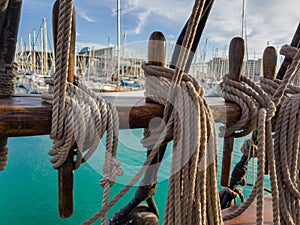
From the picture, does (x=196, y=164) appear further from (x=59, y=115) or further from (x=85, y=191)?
(x=85, y=191)

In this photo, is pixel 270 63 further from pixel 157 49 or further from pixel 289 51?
pixel 157 49

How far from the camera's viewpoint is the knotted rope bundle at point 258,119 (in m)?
0.65

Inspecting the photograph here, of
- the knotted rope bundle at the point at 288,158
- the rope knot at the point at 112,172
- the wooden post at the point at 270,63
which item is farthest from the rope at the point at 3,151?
the wooden post at the point at 270,63

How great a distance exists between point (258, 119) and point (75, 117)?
496mm

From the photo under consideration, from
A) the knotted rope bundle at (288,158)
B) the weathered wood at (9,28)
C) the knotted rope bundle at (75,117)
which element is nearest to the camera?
the knotted rope bundle at (75,117)

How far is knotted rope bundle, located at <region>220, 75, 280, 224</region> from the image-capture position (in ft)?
2.14

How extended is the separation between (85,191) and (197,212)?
3.55 m

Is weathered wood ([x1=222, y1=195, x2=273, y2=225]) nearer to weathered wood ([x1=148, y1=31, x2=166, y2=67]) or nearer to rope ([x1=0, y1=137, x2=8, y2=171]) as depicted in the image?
weathered wood ([x1=148, y1=31, x2=166, y2=67])

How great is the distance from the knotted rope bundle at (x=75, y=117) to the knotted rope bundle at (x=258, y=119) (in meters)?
0.38

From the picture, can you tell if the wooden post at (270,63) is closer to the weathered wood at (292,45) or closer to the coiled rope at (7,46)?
the weathered wood at (292,45)

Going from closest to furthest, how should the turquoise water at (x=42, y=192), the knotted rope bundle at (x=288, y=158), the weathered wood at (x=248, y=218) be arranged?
the knotted rope bundle at (x=288, y=158)
the weathered wood at (x=248, y=218)
the turquoise water at (x=42, y=192)

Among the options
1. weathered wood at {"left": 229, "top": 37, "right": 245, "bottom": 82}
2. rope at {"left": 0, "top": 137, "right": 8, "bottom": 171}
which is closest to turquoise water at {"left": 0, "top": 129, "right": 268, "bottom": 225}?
weathered wood at {"left": 229, "top": 37, "right": 245, "bottom": 82}

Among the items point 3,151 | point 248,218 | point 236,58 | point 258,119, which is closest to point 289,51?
point 236,58

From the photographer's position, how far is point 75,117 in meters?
0.49
